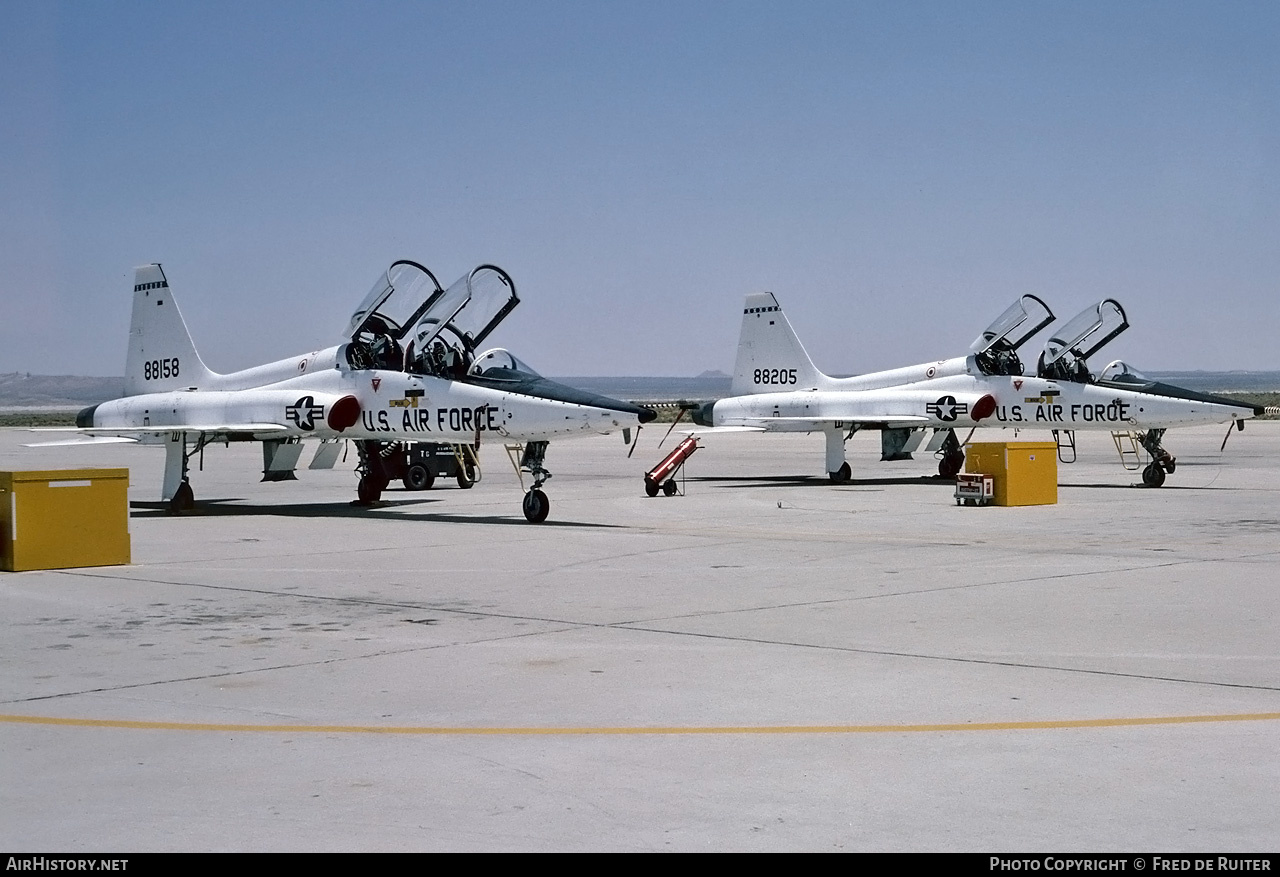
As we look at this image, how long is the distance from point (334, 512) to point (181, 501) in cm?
243

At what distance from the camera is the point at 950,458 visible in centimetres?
3020

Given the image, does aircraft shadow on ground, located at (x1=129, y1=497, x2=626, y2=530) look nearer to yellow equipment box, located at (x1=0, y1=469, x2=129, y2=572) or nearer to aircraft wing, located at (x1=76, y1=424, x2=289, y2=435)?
aircraft wing, located at (x1=76, y1=424, x2=289, y2=435)

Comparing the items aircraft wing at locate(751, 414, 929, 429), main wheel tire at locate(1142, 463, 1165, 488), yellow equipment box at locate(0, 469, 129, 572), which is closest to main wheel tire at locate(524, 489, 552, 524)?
yellow equipment box at locate(0, 469, 129, 572)

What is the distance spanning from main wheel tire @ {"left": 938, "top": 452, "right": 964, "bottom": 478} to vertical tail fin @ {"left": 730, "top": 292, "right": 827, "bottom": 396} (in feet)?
12.0

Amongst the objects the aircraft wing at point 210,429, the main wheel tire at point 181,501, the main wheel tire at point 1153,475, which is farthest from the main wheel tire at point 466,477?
the main wheel tire at point 1153,475

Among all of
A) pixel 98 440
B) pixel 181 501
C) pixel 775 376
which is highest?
pixel 775 376

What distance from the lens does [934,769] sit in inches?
229

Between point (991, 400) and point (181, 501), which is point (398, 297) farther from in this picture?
point (991, 400)

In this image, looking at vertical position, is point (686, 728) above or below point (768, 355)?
below

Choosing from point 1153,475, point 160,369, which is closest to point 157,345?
point 160,369

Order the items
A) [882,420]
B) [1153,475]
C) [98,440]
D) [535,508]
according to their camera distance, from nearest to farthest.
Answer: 1. [535,508]
2. [98,440]
3. [1153,475]
4. [882,420]

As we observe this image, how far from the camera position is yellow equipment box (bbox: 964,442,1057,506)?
21.5 m
